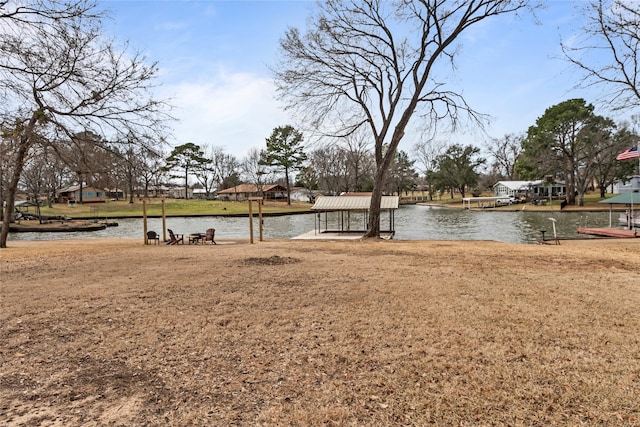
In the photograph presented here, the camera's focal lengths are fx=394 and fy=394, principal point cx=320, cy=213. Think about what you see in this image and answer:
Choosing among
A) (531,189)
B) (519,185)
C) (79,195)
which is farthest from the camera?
(79,195)

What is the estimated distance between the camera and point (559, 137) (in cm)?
4259

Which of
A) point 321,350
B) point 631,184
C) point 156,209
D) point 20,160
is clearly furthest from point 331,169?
point 321,350

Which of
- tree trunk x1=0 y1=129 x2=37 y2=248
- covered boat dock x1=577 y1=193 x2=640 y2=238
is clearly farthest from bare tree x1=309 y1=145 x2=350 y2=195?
tree trunk x1=0 y1=129 x2=37 y2=248

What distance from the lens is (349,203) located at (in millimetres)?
22953

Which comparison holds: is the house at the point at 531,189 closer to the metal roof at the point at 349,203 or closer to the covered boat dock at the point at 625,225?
the covered boat dock at the point at 625,225

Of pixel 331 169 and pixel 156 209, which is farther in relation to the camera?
pixel 331 169

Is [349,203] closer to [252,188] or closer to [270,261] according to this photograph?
[270,261]

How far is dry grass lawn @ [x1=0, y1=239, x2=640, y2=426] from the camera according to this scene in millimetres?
2596

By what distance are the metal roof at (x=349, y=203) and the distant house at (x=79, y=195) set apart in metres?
52.3

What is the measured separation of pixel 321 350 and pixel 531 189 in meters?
61.5

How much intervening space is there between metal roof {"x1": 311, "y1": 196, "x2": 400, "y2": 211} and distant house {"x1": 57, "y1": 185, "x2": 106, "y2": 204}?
171ft

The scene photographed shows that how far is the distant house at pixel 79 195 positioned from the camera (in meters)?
62.9

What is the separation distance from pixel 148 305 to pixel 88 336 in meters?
1.03

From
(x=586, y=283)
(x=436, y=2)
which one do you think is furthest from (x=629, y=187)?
(x=586, y=283)
